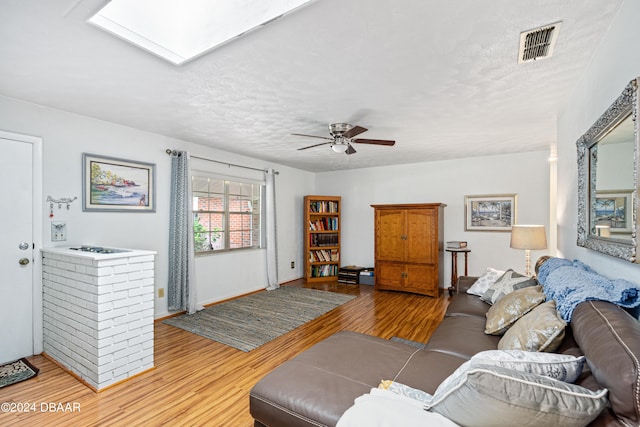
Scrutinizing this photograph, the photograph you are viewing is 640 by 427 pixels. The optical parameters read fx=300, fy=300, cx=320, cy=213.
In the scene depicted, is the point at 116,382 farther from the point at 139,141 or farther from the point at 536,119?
the point at 536,119

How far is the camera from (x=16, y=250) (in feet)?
8.77

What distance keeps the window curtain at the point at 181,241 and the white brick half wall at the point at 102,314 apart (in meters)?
1.27

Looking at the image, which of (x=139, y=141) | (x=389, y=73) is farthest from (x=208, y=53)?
(x=139, y=141)

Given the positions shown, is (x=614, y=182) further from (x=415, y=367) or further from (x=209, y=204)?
(x=209, y=204)

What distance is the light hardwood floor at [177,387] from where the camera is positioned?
193 cm

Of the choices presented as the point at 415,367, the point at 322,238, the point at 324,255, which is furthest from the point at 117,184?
the point at 324,255

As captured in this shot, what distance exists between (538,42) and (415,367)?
1.97m

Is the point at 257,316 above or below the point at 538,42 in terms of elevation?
below

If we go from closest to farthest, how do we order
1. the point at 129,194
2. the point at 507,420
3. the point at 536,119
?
the point at 507,420, the point at 536,119, the point at 129,194

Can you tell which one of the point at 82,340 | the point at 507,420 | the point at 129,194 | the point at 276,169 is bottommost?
the point at 82,340

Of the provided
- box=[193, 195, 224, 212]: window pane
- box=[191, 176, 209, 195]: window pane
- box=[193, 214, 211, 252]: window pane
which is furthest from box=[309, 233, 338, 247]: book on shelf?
box=[191, 176, 209, 195]: window pane

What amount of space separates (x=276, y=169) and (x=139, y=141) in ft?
8.14

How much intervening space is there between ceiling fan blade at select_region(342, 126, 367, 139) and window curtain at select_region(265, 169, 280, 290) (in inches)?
95.3

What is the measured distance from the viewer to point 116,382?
2.31 m
